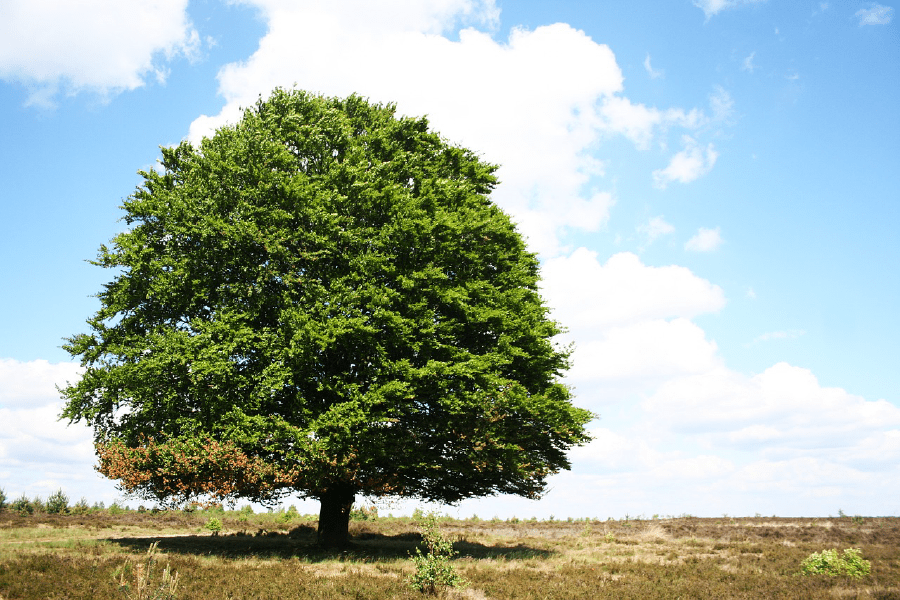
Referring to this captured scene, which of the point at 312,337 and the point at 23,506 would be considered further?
the point at 23,506

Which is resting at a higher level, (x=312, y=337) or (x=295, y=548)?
(x=312, y=337)

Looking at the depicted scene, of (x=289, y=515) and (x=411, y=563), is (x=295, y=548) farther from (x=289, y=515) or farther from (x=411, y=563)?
(x=289, y=515)

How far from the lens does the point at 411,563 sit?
19969mm

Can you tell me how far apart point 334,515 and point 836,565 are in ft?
63.5

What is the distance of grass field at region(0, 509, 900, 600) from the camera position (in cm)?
1494

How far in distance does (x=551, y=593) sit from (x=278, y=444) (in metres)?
10.3

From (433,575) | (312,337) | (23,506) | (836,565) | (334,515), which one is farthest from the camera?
(23,506)

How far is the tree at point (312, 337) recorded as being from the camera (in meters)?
20.2

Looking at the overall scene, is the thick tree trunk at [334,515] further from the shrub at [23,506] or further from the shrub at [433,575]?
the shrub at [23,506]

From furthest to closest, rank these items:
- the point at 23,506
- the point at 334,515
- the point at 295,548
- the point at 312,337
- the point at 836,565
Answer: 1. the point at 23,506
2. the point at 334,515
3. the point at 295,548
4. the point at 836,565
5. the point at 312,337

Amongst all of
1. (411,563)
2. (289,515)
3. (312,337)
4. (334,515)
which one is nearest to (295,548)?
(334,515)

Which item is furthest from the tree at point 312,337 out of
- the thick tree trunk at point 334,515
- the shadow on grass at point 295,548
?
the shadow on grass at point 295,548

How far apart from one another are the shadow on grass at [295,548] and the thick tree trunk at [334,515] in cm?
60

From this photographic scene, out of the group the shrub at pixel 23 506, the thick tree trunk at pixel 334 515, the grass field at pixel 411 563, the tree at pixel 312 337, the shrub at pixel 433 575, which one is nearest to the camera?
the grass field at pixel 411 563
